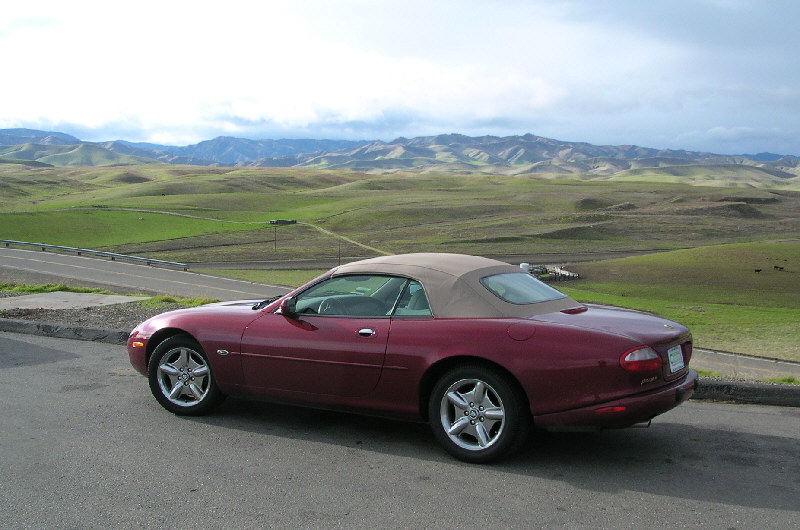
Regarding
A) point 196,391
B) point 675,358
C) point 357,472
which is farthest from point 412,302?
point 196,391

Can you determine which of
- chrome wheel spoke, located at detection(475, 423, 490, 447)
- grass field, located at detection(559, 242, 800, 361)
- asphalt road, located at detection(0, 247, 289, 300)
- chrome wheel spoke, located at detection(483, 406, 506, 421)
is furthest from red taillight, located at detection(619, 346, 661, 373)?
asphalt road, located at detection(0, 247, 289, 300)

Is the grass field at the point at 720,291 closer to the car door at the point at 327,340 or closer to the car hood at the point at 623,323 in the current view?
the car hood at the point at 623,323

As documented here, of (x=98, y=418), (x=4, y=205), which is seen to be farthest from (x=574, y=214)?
(x=98, y=418)

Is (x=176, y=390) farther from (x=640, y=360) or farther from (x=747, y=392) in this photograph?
(x=747, y=392)

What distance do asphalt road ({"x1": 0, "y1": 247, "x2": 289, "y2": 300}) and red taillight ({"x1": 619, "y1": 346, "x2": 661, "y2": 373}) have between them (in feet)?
87.0

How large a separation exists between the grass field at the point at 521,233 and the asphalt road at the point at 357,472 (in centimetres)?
1753

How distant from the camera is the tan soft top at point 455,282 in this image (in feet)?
17.6

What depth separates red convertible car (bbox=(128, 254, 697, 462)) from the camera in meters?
4.88

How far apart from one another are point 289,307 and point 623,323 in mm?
2683

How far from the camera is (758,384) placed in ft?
22.6

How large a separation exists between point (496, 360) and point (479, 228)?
70.5 m

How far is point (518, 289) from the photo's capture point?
5754mm

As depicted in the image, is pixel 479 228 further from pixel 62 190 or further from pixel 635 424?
pixel 62 190

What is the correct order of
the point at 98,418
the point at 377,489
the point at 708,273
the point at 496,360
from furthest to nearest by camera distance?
1. the point at 708,273
2. the point at 98,418
3. the point at 496,360
4. the point at 377,489
